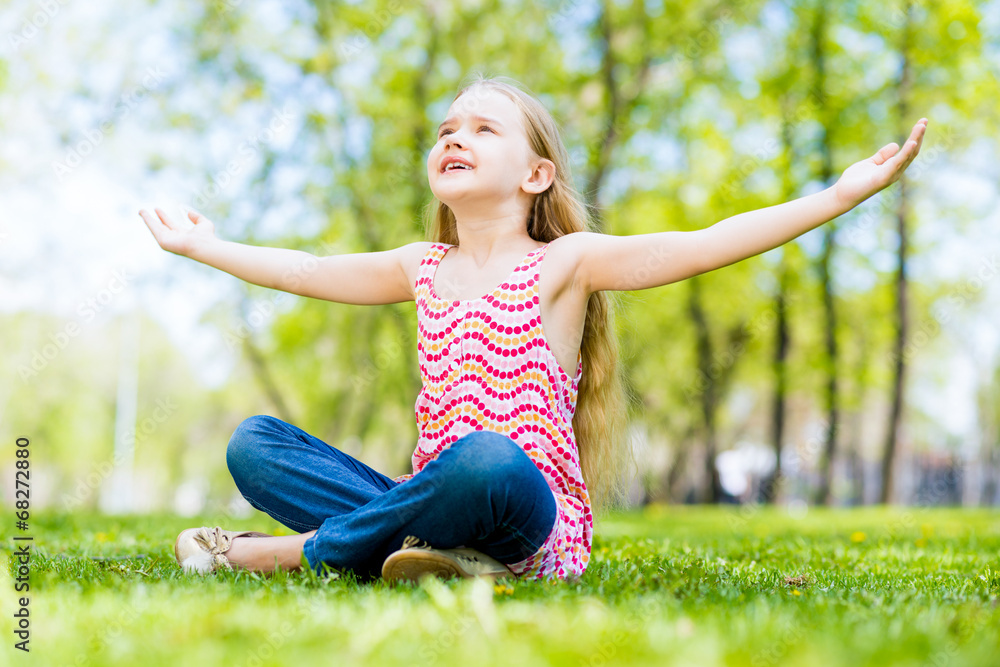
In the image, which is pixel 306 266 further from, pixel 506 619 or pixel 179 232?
pixel 506 619

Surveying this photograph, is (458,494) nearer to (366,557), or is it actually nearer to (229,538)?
(366,557)

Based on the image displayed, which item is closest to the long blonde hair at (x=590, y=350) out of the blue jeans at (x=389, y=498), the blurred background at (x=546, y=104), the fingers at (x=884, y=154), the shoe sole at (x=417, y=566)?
the blue jeans at (x=389, y=498)

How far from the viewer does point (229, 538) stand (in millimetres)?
3117

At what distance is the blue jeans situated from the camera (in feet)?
8.64

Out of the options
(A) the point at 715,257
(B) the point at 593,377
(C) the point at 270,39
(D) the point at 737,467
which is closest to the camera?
(A) the point at 715,257

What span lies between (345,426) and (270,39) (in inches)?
520

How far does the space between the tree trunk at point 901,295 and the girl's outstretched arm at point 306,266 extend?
43.2ft

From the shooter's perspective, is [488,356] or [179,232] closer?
[488,356]

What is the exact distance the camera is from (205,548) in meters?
3.10

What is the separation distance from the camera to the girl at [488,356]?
2730 mm

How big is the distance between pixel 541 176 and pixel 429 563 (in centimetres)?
178

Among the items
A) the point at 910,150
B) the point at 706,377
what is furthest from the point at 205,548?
the point at 706,377

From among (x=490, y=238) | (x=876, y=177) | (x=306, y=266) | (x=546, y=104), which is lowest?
(x=306, y=266)

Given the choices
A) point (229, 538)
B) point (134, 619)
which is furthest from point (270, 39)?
point (134, 619)
